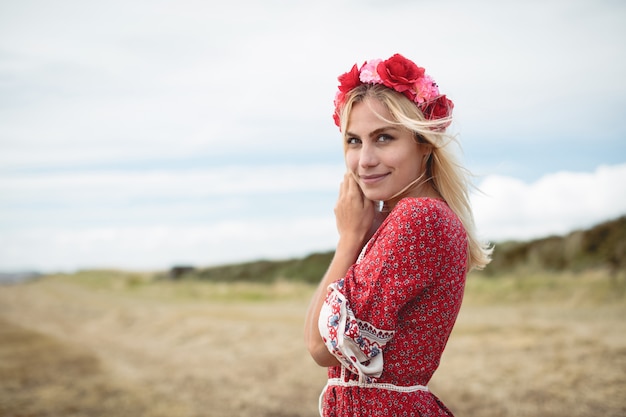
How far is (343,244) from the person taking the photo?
7.41ft

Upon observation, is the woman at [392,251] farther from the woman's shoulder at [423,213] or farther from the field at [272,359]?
the field at [272,359]

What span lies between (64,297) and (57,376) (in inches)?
524

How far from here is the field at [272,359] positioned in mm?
6758

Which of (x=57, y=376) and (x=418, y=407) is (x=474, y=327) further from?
(x=418, y=407)

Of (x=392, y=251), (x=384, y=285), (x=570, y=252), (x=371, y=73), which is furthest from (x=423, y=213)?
(x=570, y=252)

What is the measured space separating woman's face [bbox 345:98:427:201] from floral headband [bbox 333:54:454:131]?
0.32 feet

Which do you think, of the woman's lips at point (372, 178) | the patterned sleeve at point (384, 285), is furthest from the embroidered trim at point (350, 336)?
the woman's lips at point (372, 178)

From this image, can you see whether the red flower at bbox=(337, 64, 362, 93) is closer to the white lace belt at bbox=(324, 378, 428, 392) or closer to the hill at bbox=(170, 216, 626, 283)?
the white lace belt at bbox=(324, 378, 428, 392)

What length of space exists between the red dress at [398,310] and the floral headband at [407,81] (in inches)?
14.5

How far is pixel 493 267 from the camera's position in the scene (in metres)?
17.1

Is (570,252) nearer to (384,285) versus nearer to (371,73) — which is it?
(371,73)

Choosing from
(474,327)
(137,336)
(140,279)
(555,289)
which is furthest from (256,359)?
(140,279)

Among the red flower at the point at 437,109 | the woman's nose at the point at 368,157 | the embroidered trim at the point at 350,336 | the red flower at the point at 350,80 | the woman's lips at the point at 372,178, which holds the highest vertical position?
the red flower at the point at 350,80

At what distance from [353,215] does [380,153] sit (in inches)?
9.8
